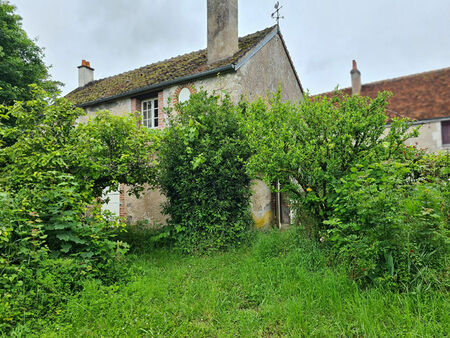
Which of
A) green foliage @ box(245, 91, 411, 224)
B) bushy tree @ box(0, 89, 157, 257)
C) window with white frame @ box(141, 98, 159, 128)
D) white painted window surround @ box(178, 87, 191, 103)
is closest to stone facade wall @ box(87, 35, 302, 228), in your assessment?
white painted window surround @ box(178, 87, 191, 103)

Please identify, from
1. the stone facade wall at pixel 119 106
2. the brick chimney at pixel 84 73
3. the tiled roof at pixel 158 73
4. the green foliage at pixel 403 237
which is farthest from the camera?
the brick chimney at pixel 84 73

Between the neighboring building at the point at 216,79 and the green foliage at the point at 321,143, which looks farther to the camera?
the neighboring building at the point at 216,79

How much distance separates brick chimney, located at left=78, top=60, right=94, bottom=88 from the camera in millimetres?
14734

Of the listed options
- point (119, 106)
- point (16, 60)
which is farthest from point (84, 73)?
point (119, 106)

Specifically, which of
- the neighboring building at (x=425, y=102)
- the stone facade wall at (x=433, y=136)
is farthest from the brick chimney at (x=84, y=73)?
the stone facade wall at (x=433, y=136)

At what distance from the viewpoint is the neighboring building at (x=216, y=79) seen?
8594 millimetres

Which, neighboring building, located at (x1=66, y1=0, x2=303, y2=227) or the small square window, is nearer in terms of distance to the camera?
neighboring building, located at (x1=66, y1=0, x2=303, y2=227)

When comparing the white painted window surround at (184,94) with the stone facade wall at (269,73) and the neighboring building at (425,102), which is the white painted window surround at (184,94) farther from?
the neighboring building at (425,102)

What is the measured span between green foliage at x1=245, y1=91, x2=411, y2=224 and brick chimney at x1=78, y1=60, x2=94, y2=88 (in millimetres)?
12845

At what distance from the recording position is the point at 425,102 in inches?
604

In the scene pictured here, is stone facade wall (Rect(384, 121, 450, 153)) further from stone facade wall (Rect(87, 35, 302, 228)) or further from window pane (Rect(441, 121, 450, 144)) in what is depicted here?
stone facade wall (Rect(87, 35, 302, 228))

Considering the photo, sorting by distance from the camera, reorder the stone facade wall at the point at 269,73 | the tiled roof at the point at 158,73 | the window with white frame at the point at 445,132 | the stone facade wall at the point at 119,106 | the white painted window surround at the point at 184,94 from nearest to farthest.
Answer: the stone facade wall at the point at 269,73, the white painted window surround at the point at 184,94, the tiled roof at the point at 158,73, the stone facade wall at the point at 119,106, the window with white frame at the point at 445,132

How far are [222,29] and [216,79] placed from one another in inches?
71.3

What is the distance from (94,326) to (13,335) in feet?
2.49
